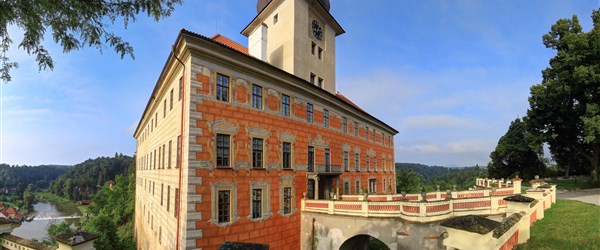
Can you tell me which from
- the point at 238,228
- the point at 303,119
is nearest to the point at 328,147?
the point at 303,119

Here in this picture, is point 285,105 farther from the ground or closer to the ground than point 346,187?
farther from the ground

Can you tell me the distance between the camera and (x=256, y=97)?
54.3 ft

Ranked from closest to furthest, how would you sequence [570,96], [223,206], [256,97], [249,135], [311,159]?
[223,206] → [249,135] → [256,97] → [311,159] → [570,96]

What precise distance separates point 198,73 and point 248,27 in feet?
48.3

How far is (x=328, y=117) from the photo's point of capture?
938 inches

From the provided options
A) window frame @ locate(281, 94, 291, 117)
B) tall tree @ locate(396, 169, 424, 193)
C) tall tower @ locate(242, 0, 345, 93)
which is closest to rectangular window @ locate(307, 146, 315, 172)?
window frame @ locate(281, 94, 291, 117)

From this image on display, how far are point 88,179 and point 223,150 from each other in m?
155

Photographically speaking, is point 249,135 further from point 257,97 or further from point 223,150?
point 257,97

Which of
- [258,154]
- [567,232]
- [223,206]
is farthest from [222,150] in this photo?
[567,232]

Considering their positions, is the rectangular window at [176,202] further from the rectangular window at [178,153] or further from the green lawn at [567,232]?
the green lawn at [567,232]

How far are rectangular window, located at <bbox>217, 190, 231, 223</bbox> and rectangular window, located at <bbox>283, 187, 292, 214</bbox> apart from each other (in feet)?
14.4

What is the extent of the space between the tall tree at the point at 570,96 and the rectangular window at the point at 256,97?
99.2ft

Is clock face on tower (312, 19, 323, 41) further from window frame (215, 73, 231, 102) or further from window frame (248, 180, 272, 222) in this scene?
window frame (248, 180, 272, 222)

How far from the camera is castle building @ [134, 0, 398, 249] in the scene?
13.5 m
